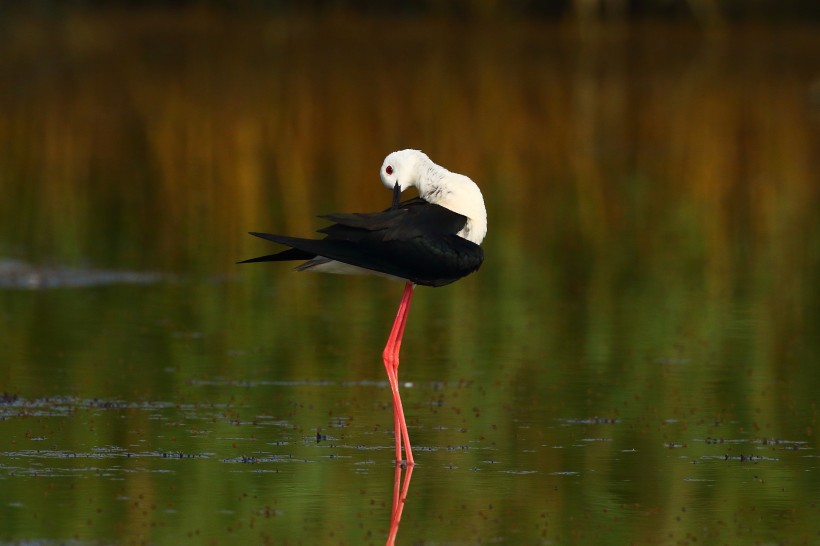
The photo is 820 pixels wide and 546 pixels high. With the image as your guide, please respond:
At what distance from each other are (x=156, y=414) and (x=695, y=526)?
2.84 metres

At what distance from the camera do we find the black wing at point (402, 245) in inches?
324

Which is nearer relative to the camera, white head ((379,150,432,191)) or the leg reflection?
the leg reflection

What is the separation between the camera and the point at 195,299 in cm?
1267

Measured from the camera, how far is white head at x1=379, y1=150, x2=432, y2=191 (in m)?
8.81

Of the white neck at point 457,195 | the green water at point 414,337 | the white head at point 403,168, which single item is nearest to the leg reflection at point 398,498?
the green water at point 414,337

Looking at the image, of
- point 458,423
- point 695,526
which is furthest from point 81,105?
point 695,526

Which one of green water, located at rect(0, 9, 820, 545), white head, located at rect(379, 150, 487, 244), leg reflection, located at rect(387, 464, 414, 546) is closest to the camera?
leg reflection, located at rect(387, 464, 414, 546)

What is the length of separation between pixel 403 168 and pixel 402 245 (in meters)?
0.55

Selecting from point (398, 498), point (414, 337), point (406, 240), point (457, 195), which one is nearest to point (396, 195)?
point (457, 195)

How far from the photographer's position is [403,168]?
881 cm

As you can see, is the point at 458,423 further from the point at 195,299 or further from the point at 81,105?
the point at 81,105

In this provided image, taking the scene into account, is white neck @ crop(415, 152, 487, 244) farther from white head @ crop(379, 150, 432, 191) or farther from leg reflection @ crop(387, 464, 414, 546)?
leg reflection @ crop(387, 464, 414, 546)

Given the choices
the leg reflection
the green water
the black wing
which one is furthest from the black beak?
the leg reflection

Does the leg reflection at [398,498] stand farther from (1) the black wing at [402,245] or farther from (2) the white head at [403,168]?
(2) the white head at [403,168]
